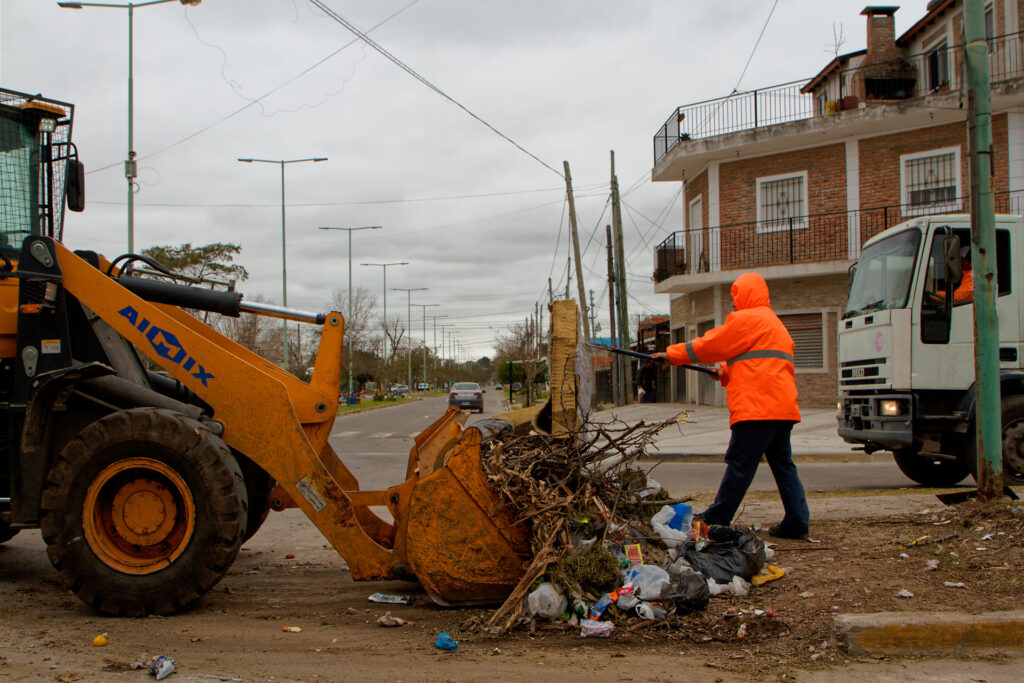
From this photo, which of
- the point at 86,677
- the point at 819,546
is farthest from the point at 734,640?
the point at 86,677

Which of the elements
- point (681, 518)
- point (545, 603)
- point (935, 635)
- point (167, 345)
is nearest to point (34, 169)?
point (167, 345)

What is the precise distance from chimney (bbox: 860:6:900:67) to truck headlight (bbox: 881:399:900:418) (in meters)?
19.6

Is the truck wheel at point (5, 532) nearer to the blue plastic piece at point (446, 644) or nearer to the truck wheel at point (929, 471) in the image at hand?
the blue plastic piece at point (446, 644)

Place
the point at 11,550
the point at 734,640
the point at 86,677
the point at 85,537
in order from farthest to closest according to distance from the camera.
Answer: the point at 11,550 < the point at 85,537 < the point at 734,640 < the point at 86,677

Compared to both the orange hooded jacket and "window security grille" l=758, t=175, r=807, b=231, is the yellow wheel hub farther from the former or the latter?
"window security grille" l=758, t=175, r=807, b=231

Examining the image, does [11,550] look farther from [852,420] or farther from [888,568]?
[852,420]

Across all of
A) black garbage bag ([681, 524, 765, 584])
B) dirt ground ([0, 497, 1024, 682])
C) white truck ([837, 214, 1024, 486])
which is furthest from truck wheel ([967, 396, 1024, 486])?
black garbage bag ([681, 524, 765, 584])

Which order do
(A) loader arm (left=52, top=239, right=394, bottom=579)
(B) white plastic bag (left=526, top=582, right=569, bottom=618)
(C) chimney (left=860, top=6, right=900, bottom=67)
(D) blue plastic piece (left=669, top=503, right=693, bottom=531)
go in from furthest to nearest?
(C) chimney (left=860, top=6, right=900, bottom=67) < (D) blue plastic piece (left=669, top=503, right=693, bottom=531) < (A) loader arm (left=52, top=239, right=394, bottom=579) < (B) white plastic bag (left=526, top=582, right=569, bottom=618)

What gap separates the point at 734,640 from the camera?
4.02 meters

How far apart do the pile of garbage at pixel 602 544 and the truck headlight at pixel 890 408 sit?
4046 mm

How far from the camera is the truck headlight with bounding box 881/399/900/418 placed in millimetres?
8414

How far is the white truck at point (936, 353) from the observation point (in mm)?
8266

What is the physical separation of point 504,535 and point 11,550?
4.27 metres

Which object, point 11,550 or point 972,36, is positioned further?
point 11,550
